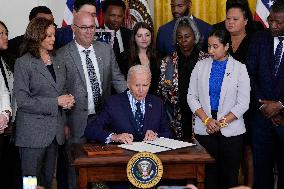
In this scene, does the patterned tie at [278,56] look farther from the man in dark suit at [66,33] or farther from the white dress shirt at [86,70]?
the man in dark suit at [66,33]

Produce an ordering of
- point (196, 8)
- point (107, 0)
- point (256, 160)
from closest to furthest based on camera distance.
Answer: point (256, 160) → point (107, 0) → point (196, 8)

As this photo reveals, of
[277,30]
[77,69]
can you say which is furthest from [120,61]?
[277,30]

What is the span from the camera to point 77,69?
159 inches

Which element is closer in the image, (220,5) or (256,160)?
(256,160)

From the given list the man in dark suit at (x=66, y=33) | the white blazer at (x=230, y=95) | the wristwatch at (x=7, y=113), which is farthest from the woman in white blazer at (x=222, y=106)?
the wristwatch at (x=7, y=113)

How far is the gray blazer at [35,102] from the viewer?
3.75 metres

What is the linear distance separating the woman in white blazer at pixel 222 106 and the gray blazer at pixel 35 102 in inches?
42.2

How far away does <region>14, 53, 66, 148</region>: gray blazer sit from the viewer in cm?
375

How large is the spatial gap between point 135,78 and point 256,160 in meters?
1.38

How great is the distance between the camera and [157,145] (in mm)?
3266

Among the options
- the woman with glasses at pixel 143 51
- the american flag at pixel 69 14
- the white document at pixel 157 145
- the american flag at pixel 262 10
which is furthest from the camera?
the american flag at pixel 69 14

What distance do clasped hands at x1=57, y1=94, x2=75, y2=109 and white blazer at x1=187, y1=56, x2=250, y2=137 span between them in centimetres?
93

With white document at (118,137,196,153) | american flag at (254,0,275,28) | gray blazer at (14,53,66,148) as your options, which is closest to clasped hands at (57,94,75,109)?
gray blazer at (14,53,66,148)

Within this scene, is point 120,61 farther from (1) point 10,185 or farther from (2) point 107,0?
(1) point 10,185
